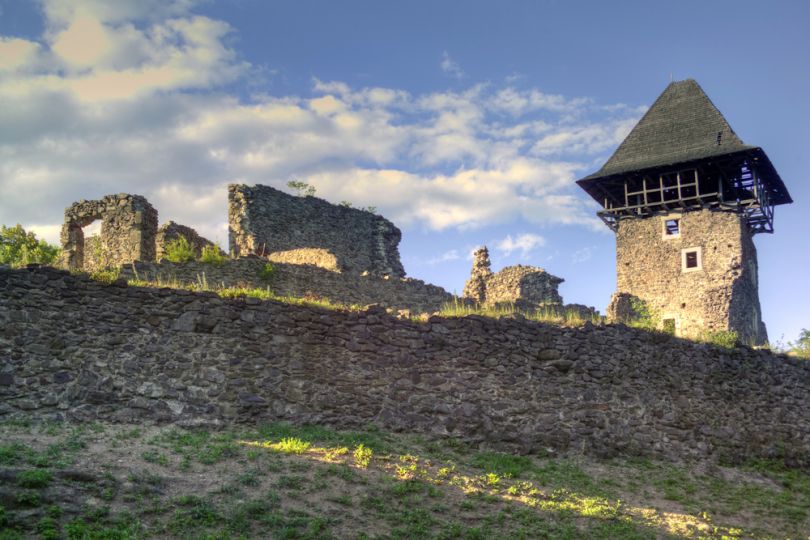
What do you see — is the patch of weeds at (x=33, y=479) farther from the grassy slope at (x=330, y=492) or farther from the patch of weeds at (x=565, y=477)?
the patch of weeds at (x=565, y=477)

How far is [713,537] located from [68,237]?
56.4 ft

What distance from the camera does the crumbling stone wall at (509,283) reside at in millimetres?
28203

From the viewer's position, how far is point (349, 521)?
1018cm

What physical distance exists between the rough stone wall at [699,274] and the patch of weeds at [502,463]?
1871 cm

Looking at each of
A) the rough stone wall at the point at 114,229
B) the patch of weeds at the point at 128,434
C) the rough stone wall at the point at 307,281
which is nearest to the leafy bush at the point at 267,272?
the rough stone wall at the point at 307,281

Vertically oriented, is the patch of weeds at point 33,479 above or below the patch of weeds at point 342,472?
above

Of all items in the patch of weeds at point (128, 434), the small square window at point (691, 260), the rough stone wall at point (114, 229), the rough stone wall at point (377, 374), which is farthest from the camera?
the small square window at point (691, 260)

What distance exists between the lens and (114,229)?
21.2 m

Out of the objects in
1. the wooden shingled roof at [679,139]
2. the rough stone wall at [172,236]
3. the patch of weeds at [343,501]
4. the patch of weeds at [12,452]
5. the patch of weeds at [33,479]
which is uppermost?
the wooden shingled roof at [679,139]

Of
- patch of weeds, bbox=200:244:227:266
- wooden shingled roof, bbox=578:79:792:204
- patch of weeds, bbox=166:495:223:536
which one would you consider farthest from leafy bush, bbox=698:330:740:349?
wooden shingled roof, bbox=578:79:792:204

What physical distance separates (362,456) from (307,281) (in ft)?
30.9

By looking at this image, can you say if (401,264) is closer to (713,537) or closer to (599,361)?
(599,361)

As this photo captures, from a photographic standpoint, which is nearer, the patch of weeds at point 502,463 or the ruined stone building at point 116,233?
the patch of weeds at point 502,463

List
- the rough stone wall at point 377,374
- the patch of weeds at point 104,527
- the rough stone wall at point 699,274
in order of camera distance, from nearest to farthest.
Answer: the patch of weeds at point 104,527 < the rough stone wall at point 377,374 < the rough stone wall at point 699,274
